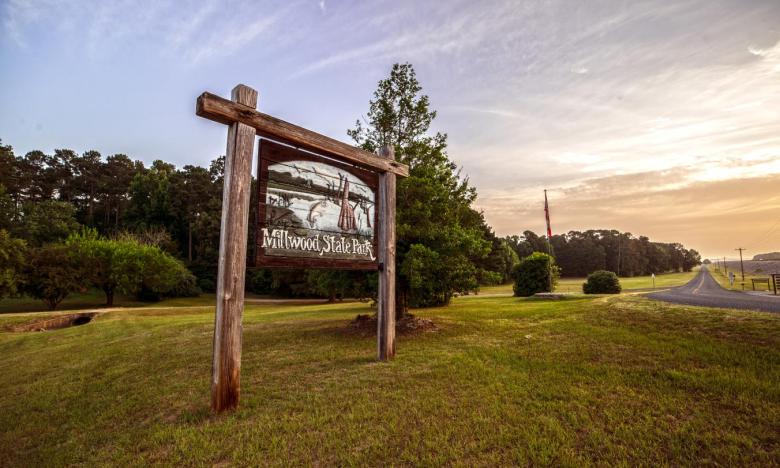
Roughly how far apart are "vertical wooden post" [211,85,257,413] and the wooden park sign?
1cm

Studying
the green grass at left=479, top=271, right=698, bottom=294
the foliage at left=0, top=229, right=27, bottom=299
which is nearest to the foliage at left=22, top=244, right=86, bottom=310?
the foliage at left=0, top=229, right=27, bottom=299

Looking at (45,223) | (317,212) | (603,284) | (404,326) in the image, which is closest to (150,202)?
(45,223)

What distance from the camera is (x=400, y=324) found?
1046 cm

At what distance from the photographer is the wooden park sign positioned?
4.71 meters

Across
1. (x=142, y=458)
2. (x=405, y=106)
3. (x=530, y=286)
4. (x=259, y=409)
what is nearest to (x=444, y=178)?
(x=405, y=106)

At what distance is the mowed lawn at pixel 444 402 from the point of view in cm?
350

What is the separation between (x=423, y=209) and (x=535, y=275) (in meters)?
18.4

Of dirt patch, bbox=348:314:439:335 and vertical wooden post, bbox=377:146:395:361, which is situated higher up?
vertical wooden post, bbox=377:146:395:361

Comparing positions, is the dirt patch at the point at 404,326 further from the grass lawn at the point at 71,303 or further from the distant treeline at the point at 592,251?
the distant treeline at the point at 592,251

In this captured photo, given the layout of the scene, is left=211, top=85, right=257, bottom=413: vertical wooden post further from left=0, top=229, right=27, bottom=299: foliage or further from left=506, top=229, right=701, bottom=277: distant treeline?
left=506, top=229, right=701, bottom=277: distant treeline

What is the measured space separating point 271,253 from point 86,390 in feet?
15.7

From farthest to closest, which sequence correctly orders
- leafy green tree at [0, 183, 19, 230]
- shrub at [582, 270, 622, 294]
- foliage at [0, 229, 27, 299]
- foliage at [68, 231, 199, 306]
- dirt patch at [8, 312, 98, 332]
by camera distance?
leafy green tree at [0, 183, 19, 230] < foliage at [68, 231, 199, 306] < foliage at [0, 229, 27, 299] < shrub at [582, 270, 622, 294] < dirt patch at [8, 312, 98, 332]

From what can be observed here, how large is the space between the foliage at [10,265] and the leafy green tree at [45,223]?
1751 cm

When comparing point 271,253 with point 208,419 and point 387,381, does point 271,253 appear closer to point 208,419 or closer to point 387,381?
point 208,419
